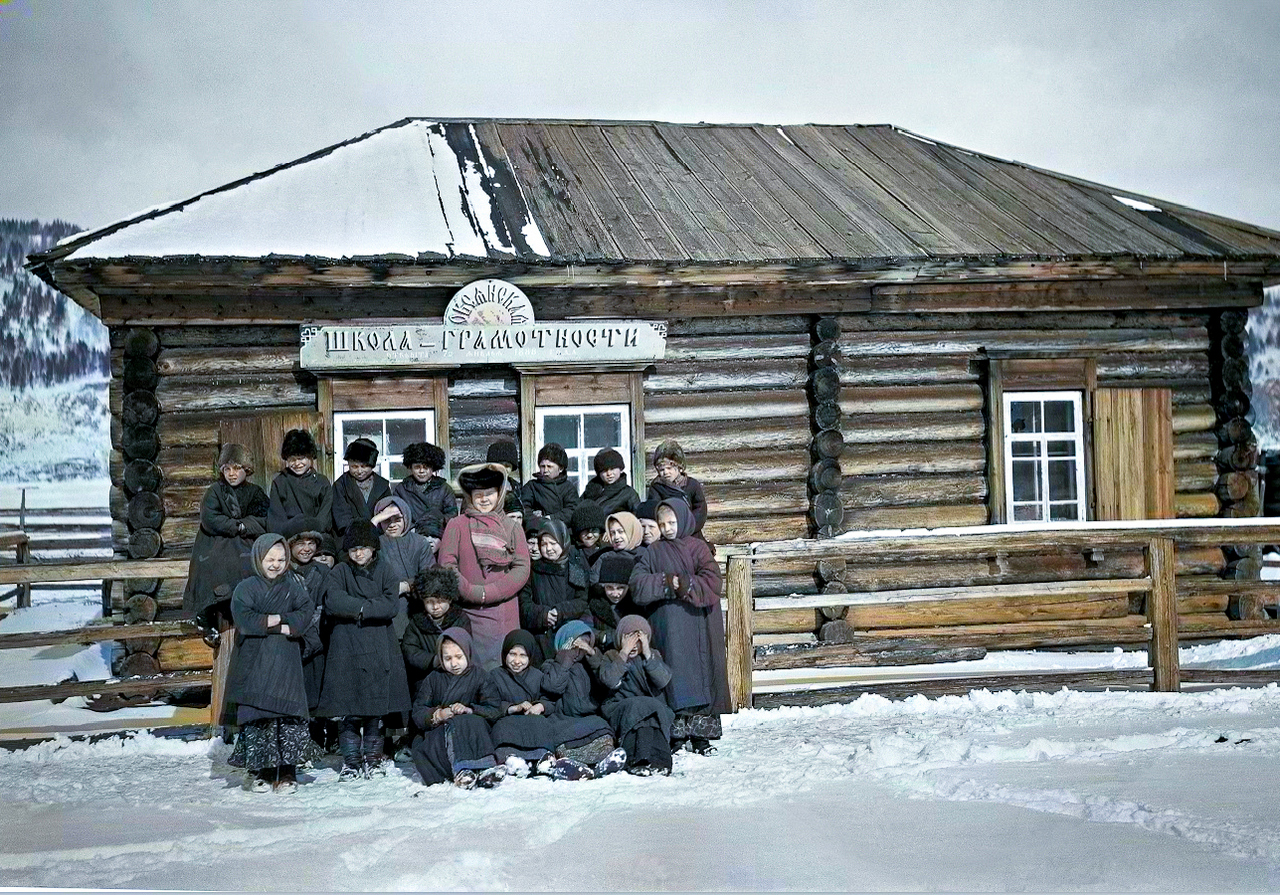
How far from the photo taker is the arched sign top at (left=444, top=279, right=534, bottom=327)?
916 centimetres

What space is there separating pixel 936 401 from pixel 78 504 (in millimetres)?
14117

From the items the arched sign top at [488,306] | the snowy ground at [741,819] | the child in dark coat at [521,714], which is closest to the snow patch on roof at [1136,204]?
the arched sign top at [488,306]

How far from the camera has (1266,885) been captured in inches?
180

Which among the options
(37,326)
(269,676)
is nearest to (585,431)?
(269,676)

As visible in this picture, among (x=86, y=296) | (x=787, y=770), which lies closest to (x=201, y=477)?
(x=86, y=296)

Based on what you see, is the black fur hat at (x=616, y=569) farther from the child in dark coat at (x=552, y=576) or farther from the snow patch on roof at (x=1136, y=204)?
the snow patch on roof at (x=1136, y=204)

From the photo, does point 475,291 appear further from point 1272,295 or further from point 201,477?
point 1272,295

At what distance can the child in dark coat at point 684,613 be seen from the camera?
641 centimetres

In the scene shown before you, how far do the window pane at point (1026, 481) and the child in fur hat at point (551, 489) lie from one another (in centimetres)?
460

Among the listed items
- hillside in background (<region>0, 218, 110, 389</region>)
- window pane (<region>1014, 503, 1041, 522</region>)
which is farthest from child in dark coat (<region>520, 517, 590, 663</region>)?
window pane (<region>1014, 503, 1041, 522</region>)

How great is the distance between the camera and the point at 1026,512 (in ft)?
34.1

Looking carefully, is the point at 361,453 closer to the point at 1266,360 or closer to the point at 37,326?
the point at 37,326

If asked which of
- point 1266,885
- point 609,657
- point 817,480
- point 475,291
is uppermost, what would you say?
point 475,291

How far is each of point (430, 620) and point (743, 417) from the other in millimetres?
4292
